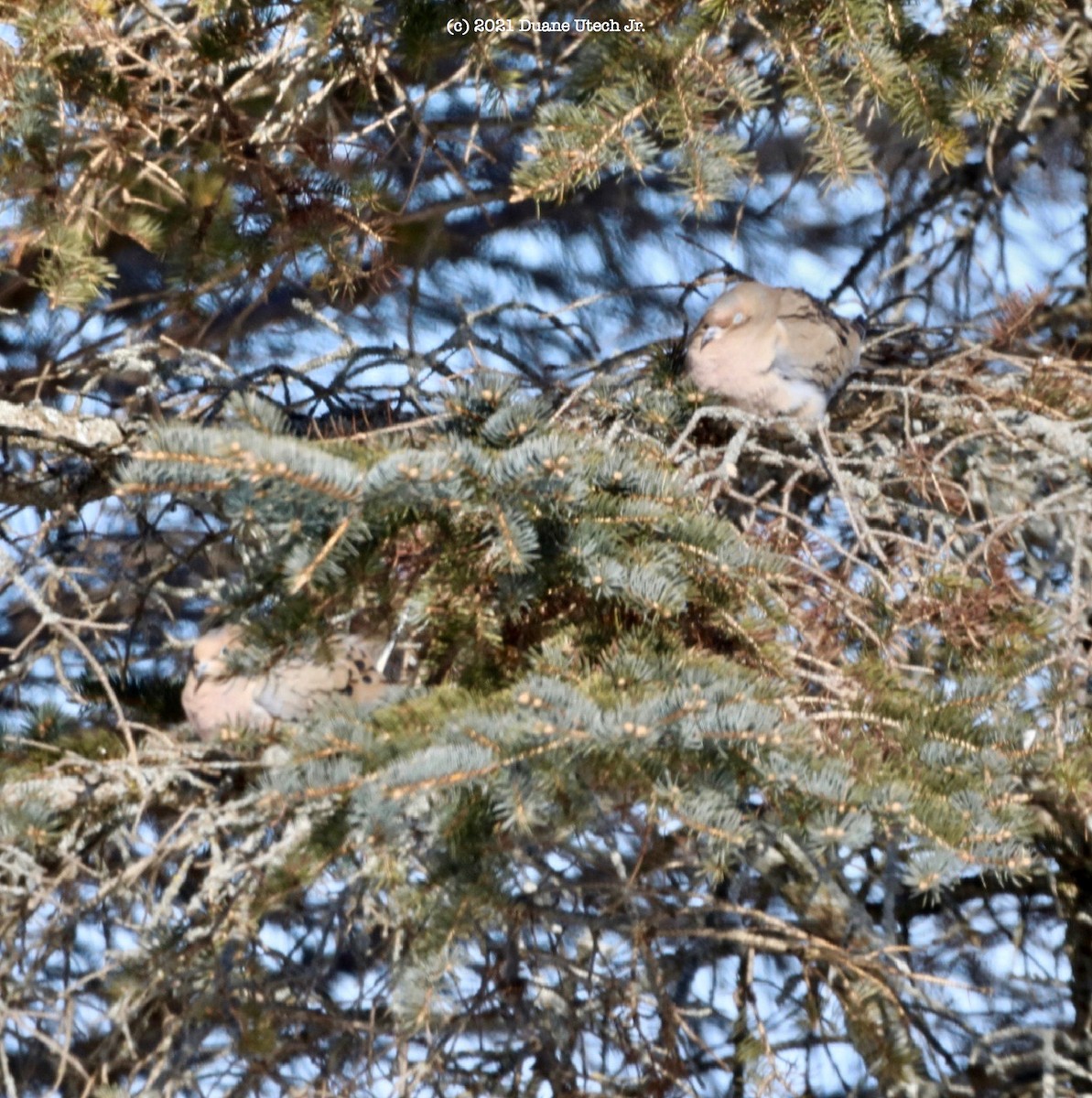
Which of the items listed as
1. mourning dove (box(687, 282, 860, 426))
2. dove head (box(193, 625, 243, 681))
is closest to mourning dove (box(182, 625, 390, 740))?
dove head (box(193, 625, 243, 681))

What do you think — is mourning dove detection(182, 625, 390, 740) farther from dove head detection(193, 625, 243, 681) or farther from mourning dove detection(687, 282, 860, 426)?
mourning dove detection(687, 282, 860, 426)

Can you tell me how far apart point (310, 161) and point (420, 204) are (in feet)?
1.62

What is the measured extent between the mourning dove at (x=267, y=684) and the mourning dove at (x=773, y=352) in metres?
0.63

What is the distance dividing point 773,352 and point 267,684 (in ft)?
2.55

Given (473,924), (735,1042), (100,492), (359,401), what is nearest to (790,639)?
(473,924)

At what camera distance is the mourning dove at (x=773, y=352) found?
1.89 m

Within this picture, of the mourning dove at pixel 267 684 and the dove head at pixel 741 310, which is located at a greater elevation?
the dove head at pixel 741 310

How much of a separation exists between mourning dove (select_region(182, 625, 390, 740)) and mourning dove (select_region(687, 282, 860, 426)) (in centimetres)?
63

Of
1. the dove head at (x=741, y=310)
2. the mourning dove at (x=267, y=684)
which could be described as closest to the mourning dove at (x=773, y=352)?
the dove head at (x=741, y=310)

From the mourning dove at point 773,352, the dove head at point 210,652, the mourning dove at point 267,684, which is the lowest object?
the mourning dove at point 267,684

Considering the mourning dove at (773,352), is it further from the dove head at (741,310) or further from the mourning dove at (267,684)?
the mourning dove at (267,684)

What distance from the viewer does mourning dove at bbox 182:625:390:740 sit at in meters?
1.49

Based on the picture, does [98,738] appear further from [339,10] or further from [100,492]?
[339,10]

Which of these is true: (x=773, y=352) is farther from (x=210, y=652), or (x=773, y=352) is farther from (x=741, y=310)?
(x=210, y=652)
